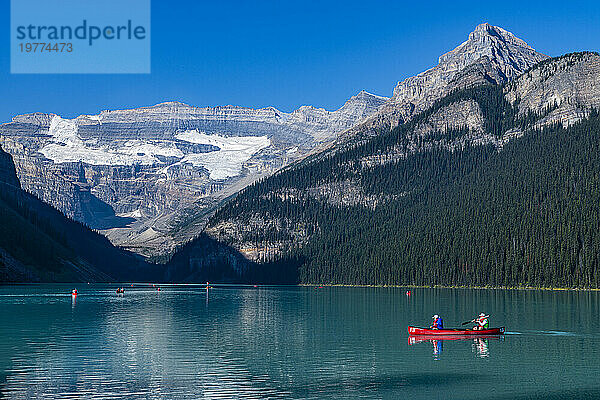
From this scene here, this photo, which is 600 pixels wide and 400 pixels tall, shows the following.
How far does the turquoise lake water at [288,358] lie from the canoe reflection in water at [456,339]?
0.42 metres

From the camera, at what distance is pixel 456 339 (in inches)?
3797

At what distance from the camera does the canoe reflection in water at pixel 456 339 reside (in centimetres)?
8428

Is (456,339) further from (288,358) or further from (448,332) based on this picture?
(288,358)

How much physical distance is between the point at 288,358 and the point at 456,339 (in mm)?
30317

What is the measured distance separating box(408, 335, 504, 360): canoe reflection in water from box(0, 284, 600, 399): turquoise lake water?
16.6 inches

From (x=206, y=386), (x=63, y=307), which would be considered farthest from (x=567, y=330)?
(x=63, y=307)

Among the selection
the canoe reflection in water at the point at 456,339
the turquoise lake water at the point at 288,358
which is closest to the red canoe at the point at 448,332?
the canoe reflection in water at the point at 456,339

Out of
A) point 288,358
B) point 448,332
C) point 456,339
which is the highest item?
point 448,332

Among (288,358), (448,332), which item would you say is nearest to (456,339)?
(448,332)

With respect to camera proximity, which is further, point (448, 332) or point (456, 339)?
point (448, 332)

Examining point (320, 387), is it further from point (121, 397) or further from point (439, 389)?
point (121, 397)

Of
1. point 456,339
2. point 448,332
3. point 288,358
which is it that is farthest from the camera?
point 448,332

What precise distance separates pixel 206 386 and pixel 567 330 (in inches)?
Result: 2586

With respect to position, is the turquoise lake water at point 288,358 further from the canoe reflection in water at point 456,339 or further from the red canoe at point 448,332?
the red canoe at point 448,332
